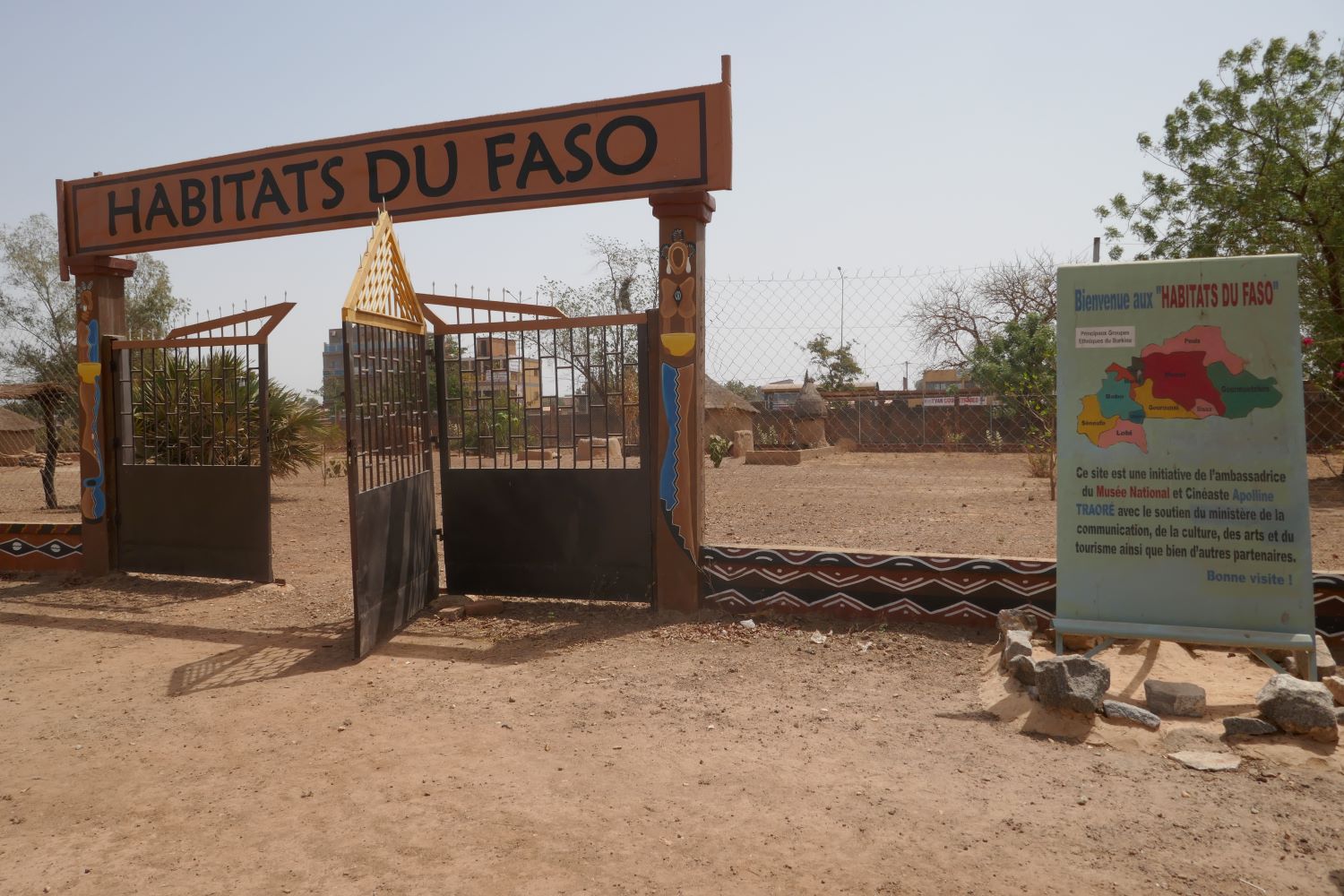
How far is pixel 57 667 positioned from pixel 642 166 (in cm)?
467

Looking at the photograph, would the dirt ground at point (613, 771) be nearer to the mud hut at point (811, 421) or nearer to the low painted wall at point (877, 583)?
the low painted wall at point (877, 583)

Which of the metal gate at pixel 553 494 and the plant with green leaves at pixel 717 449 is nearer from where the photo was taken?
the metal gate at pixel 553 494

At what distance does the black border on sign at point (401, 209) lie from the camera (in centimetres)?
598

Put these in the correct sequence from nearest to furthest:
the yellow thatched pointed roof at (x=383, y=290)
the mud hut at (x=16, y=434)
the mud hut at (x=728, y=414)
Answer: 1. the yellow thatched pointed roof at (x=383, y=290)
2. the mud hut at (x=16, y=434)
3. the mud hut at (x=728, y=414)

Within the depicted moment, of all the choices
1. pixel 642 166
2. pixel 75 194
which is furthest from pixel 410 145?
pixel 75 194

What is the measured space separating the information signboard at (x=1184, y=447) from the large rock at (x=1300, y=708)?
1.42ft

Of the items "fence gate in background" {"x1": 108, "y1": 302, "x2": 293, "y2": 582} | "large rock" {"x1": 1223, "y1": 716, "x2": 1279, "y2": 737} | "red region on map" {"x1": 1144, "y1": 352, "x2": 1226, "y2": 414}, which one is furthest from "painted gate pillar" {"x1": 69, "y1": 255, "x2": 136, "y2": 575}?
"large rock" {"x1": 1223, "y1": 716, "x2": 1279, "y2": 737}

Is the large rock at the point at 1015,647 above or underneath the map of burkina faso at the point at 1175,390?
underneath

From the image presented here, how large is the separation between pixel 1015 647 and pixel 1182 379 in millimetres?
1489

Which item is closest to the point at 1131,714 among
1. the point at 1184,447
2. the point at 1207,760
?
the point at 1207,760

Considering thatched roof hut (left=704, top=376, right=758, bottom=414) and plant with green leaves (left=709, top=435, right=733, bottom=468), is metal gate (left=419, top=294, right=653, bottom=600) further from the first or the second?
thatched roof hut (left=704, top=376, right=758, bottom=414)

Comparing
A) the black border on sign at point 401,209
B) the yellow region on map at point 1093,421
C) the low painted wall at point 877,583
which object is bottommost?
the low painted wall at point 877,583

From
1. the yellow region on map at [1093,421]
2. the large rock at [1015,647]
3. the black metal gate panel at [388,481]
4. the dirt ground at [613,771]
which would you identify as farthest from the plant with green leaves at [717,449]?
the yellow region on map at [1093,421]

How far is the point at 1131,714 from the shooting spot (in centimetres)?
399
